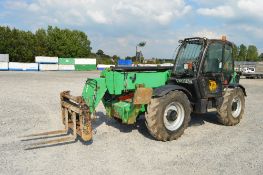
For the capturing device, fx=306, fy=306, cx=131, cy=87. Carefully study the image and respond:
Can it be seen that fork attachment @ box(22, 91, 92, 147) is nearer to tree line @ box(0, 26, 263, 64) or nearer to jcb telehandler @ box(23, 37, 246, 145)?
jcb telehandler @ box(23, 37, 246, 145)

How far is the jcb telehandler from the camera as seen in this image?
6.88m

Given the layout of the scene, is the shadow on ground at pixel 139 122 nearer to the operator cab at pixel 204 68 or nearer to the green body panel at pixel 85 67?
the operator cab at pixel 204 68

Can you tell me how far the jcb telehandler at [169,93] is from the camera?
6.88m

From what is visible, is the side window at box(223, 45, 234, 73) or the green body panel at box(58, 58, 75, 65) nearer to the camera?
the side window at box(223, 45, 234, 73)

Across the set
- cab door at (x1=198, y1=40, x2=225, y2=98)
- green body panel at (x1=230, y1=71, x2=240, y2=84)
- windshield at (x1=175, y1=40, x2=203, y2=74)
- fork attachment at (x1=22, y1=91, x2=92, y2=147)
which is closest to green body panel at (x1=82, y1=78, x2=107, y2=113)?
fork attachment at (x1=22, y1=91, x2=92, y2=147)

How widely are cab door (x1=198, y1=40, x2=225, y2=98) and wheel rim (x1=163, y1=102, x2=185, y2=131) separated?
0.86 m

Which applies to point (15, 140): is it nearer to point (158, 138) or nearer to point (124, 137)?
point (124, 137)

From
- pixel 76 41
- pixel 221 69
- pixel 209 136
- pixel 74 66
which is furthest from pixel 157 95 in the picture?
pixel 76 41

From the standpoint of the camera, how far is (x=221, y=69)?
8375 millimetres

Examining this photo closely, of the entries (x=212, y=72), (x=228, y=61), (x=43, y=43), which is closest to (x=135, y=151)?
(x=212, y=72)

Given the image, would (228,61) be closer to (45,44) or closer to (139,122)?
(139,122)

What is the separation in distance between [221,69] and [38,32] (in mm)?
70115

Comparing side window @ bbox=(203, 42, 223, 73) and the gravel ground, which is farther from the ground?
side window @ bbox=(203, 42, 223, 73)

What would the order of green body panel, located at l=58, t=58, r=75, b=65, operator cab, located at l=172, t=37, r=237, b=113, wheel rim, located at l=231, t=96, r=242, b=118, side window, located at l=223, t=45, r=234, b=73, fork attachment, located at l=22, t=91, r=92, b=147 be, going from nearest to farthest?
fork attachment, located at l=22, t=91, r=92, b=147, operator cab, located at l=172, t=37, r=237, b=113, side window, located at l=223, t=45, r=234, b=73, wheel rim, located at l=231, t=96, r=242, b=118, green body panel, located at l=58, t=58, r=75, b=65
